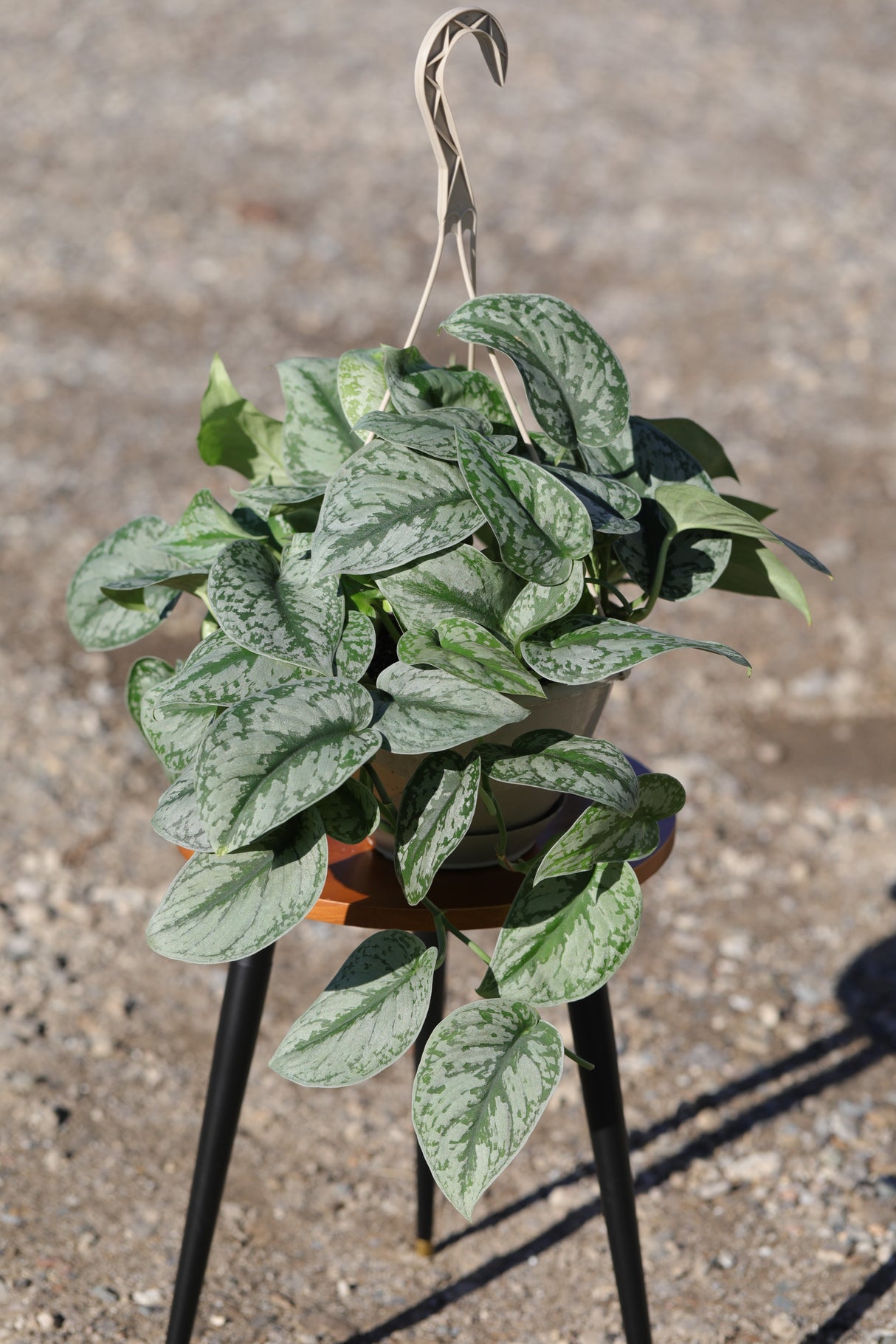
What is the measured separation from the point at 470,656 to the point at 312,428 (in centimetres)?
28

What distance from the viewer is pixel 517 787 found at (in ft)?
3.08

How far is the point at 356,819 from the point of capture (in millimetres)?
847

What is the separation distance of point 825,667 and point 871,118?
2.88m

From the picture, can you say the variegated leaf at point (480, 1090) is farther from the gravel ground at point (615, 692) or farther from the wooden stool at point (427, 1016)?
the gravel ground at point (615, 692)

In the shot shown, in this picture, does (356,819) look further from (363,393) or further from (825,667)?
(825,667)

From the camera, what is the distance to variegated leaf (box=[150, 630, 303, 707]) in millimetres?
808

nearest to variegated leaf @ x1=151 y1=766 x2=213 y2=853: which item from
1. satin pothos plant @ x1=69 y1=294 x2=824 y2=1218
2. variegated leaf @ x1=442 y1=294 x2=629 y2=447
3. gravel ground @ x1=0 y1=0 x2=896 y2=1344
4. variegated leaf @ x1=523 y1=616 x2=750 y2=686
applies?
satin pothos plant @ x1=69 y1=294 x2=824 y2=1218

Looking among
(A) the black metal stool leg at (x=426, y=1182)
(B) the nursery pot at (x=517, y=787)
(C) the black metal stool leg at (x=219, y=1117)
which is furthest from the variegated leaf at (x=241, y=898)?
(A) the black metal stool leg at (x=426, y=1182)

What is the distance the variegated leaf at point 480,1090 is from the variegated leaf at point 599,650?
0.76 ft

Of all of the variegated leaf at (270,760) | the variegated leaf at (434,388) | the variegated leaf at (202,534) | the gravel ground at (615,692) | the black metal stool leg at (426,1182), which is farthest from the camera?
the gravel ground at (615,692)

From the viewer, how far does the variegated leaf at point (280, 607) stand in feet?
2.64

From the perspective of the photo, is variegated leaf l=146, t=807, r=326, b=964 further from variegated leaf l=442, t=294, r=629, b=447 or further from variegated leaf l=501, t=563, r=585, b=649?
variegated leaf l=442, t=294, r=629, b=447

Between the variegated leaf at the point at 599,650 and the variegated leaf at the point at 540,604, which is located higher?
the variegated leaf at the point at 540,604

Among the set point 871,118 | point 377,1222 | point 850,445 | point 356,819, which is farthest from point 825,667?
point 871,118
